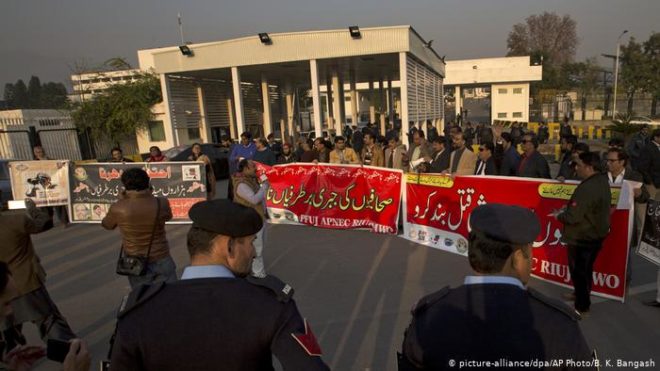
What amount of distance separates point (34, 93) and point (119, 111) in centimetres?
12832

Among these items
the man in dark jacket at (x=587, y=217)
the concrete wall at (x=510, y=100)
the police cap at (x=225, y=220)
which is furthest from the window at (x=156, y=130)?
the concrete wall at (x=510, y=100)

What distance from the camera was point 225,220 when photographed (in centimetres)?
171

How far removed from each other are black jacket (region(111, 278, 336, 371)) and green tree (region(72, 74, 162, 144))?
23.8m

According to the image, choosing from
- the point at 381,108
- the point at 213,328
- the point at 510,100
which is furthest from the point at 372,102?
the point at 213,328

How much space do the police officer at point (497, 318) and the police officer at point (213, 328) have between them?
0.43 metres

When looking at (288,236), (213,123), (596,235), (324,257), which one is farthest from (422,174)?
(213,123)

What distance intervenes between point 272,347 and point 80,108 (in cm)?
2692

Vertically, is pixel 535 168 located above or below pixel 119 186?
above

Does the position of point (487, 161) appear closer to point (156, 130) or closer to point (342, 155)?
point (342, 155)

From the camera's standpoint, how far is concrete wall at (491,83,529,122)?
41094 millimetres

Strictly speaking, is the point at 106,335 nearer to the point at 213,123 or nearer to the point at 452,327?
the point at 452,327

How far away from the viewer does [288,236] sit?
815 centimetres

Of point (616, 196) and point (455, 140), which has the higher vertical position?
point (455, 140)

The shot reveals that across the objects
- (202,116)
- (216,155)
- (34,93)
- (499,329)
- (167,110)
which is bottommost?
(216,155)
